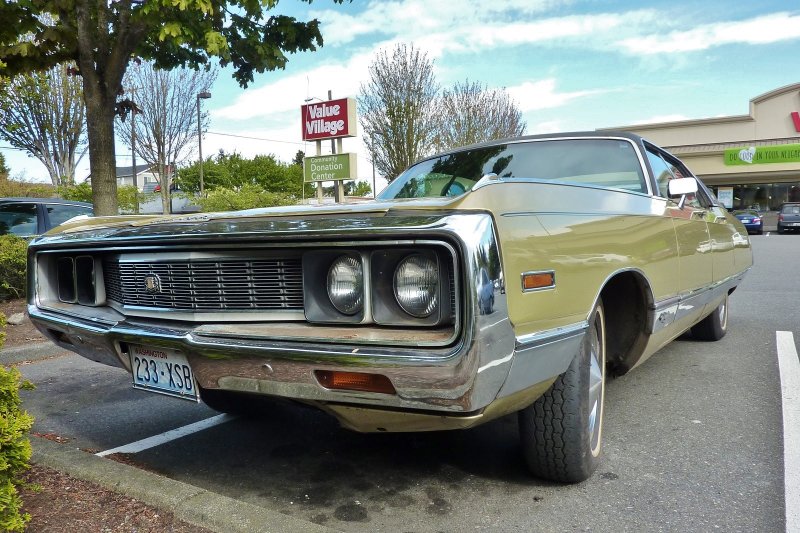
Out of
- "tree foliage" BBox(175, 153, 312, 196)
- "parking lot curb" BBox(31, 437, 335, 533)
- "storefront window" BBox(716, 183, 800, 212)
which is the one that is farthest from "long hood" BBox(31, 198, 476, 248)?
"tree foliage" BBox(175, 153, 312, 196)

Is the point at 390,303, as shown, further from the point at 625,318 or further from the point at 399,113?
the point at 399,113

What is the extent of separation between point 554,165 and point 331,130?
48.9 ft

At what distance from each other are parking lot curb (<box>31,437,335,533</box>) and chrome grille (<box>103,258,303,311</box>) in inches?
27.2

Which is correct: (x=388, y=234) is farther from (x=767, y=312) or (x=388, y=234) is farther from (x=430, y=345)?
(x=767, y=312)

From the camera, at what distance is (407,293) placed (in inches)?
78.7

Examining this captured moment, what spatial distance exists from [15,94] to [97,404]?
23.3m

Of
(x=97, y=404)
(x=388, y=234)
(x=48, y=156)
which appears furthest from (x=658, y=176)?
(x=48, y=156)

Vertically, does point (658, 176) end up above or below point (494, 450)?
above

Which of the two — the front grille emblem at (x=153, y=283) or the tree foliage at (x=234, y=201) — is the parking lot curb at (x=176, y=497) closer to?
the front grille emblem at (x=153, y=283)

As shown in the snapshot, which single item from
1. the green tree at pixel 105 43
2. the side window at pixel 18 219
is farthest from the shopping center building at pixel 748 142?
the side window at pixel 18 219

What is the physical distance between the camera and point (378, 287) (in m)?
2.04

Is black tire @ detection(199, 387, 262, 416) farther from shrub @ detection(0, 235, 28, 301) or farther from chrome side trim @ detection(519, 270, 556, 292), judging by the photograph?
shrub @ detection(0, 235, 28, 301)

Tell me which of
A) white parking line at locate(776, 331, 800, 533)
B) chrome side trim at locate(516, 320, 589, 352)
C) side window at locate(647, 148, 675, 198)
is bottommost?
white parking line at locate(776, 331, 800, 533)

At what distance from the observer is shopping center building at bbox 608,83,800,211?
108 ft
